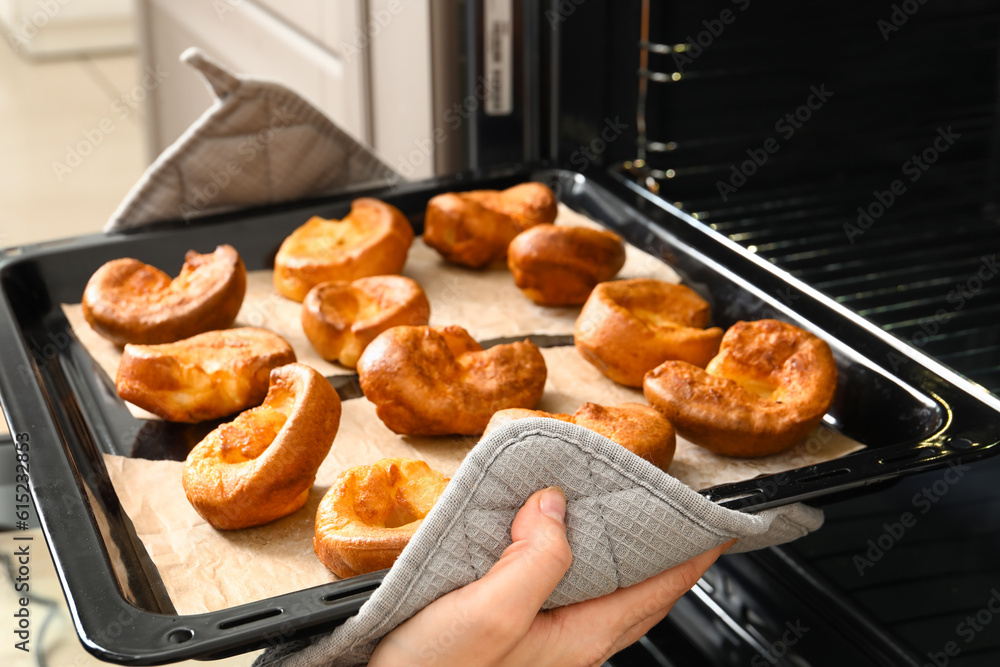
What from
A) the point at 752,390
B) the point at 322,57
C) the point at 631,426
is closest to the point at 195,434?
the point at 631,426

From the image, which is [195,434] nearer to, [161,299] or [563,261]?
[161,299]

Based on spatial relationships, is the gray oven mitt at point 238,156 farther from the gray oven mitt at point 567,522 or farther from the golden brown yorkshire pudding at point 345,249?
the gray oven mitt at point 567,522

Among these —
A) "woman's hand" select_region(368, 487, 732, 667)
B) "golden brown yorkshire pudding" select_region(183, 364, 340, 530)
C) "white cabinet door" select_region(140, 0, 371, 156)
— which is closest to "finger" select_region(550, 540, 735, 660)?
"woman's hand" select_region(368, 487, 732, 667)

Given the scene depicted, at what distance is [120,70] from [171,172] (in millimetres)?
5004

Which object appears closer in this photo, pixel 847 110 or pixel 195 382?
pixel 195 382

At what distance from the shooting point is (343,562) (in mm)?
891

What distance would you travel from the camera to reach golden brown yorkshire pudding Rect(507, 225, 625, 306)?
1396 mm

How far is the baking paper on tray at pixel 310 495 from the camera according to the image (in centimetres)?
94

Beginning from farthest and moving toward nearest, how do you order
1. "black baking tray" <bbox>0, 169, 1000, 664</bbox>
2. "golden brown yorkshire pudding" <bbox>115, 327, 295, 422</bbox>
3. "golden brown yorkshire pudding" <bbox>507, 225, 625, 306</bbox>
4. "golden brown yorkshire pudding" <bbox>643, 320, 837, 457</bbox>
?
1. "golden brown yorkshire pudding" <bbox>507, 225, 625, 306</bbox>
2. "golden brown yorkshire pudding" <bbox>115, 327, 295, 422</bbox>
3. "golden brown yorkshire pudding" <bbox>643, 320, 837, 457</bbox>
4. "black baking tray" <bbox>0, 169, 1000, 664</bbox>

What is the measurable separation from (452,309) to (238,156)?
0.47 m

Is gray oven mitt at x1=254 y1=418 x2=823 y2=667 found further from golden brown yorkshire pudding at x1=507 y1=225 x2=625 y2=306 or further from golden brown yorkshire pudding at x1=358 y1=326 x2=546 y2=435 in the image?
golden brown yorkshire pudding at x1=507 y1=225 x2=625 y2=306

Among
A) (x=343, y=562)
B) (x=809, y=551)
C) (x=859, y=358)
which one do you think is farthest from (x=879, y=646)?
(x=343, y=562)

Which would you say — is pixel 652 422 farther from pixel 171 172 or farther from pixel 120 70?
pixel 120 70

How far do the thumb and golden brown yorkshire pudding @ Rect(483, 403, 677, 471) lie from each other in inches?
6.7
